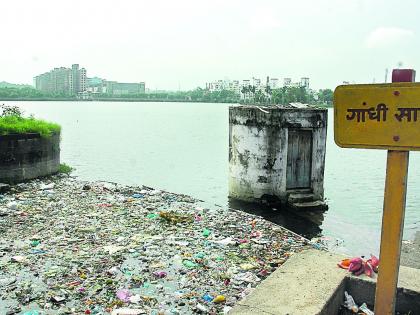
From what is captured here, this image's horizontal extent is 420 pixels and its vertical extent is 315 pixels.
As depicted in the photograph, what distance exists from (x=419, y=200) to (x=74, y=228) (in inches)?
521

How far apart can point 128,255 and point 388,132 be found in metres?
4.86

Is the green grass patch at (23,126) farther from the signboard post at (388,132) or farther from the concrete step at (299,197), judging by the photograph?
the signboard post at (388,132)

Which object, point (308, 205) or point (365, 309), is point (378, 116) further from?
point (308, 205)

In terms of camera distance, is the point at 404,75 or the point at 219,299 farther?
the point at 219,299

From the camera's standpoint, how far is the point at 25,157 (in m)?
→ 12.4

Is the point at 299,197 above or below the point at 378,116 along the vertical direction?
below

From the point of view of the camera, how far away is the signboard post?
8.41ft

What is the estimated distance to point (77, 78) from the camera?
143 meters

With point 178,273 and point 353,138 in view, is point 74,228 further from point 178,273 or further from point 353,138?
point 353,138

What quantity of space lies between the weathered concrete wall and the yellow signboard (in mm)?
11292

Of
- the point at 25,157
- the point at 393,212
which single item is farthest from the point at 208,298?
the point at 25,157

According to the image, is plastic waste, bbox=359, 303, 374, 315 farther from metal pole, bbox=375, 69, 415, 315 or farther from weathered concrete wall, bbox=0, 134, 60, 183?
weathered concrete wall, bbox=0, 134, 60, 183

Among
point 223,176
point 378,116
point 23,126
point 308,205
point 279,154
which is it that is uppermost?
point 378,116

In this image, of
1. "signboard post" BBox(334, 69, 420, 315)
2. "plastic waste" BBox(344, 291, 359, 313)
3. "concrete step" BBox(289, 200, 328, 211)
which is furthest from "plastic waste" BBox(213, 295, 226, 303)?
"concrete step" BBox(289, 200, 328, 211)
